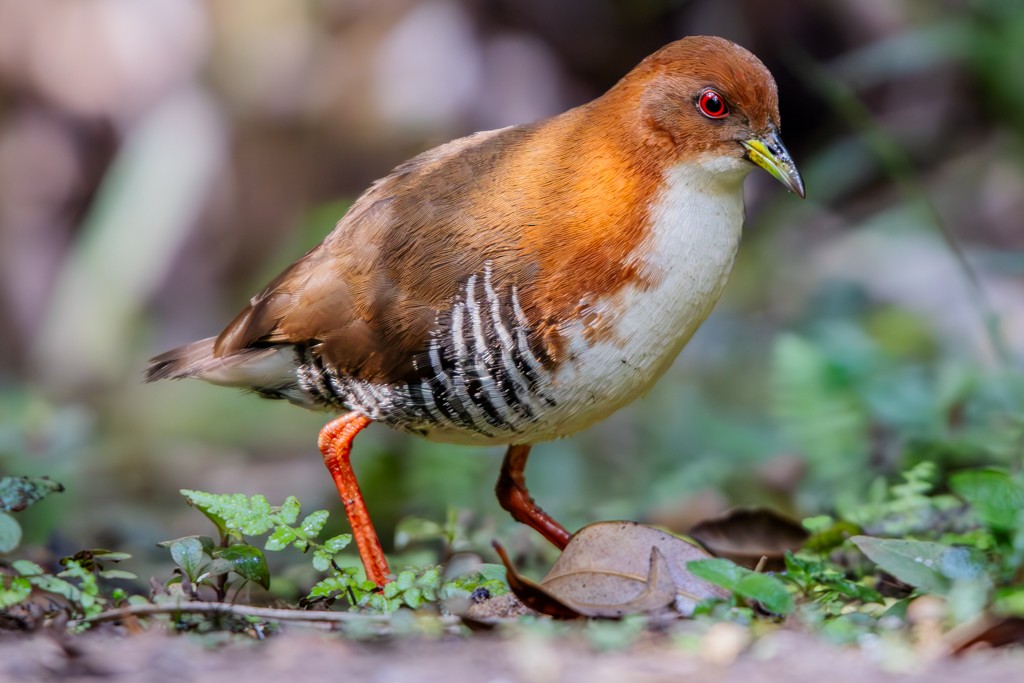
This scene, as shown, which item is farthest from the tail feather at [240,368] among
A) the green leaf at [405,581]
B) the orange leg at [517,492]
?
the green leaf at [405,581]

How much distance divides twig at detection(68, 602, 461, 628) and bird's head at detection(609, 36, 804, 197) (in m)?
1.48

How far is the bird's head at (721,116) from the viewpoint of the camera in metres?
3.62

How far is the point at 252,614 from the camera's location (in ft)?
9.32

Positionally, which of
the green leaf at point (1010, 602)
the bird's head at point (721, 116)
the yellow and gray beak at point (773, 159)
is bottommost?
the green leaf at point (1010, 602)

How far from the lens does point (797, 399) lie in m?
5.02

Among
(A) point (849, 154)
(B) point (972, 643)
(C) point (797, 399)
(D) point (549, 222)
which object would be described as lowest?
(B) point (972, 643)

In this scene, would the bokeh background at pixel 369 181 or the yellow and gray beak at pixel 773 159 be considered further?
the bokeh background at pixel 369 181

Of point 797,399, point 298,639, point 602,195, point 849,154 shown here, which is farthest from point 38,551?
point 849,154

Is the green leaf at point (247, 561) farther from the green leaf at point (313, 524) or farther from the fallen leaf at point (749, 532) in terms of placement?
the fallen leaf at point (749, 532)

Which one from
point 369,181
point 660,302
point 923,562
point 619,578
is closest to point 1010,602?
point 923,562

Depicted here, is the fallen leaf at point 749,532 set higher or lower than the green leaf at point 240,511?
lower

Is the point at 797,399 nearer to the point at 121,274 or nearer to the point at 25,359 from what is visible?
the point at 121,274

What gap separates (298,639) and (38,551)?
1887mm

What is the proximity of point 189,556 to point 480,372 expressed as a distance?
90 centimetres
